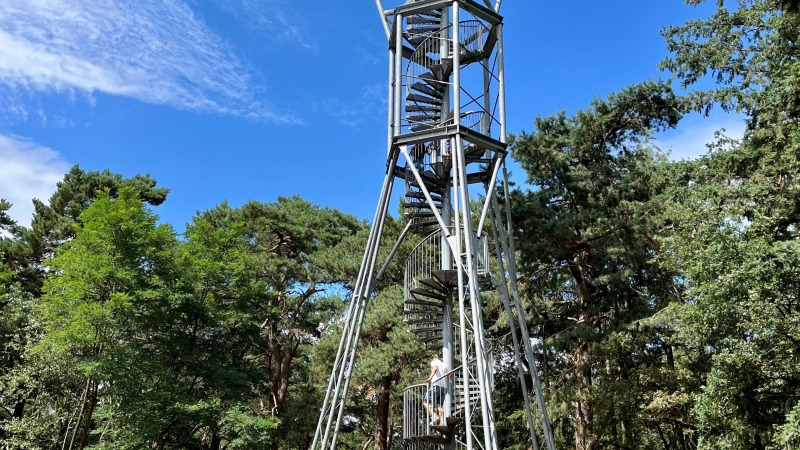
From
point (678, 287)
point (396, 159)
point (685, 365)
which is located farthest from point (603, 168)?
point (396, 159)

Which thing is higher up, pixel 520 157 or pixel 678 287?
pixel 520 157

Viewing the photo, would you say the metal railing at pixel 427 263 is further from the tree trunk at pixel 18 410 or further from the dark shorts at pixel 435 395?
the tree trunk at pixel 18 410

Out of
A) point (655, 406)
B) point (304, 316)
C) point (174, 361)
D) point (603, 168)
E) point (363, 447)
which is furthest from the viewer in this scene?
point (363, 447)

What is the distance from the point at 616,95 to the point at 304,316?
41.7ft

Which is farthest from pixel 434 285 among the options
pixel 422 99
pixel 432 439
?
pixel 422 99

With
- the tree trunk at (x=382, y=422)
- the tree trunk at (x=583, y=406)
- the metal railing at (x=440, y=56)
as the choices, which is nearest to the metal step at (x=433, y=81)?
the metal railing at (x=440, y=56)

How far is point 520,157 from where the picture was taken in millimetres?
15820

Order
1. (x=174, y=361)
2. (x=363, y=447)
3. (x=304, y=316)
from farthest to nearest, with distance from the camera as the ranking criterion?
(x=363, y=447), (x=304, y=316), (x=174, y=361)

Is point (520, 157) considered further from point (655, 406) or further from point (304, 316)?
point (304, 316)

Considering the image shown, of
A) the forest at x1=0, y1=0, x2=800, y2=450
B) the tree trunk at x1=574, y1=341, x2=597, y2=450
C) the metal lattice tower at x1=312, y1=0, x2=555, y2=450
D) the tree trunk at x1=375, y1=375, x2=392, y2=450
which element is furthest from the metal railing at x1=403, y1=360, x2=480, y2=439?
the tree trunk at x1=375, y1=375, x2=392, y2=450

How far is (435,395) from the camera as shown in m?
10.3

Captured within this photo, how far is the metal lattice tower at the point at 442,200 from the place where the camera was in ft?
33.3

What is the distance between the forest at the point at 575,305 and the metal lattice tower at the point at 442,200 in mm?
2553

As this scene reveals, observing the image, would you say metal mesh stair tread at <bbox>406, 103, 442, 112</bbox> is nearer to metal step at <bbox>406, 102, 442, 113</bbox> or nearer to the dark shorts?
metal step at <bbox>406, 102, 442, 113</bbox>
